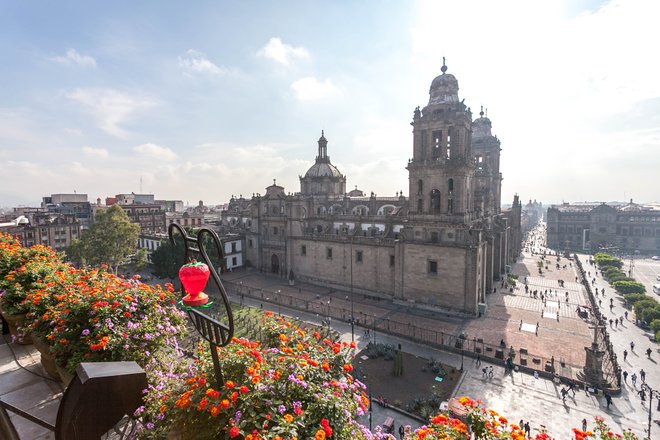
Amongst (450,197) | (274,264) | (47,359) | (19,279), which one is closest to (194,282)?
(47,359)

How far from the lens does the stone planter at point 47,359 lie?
6207 mm

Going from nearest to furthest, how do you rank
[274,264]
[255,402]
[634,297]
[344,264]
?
[255,402], [634,297], [344,264], [274,264]

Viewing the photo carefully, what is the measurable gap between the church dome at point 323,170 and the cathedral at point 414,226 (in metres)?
0.17

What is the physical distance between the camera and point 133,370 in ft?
14.9

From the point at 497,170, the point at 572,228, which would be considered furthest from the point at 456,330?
the point at 572,228

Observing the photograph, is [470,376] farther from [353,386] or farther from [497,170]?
[497,170]

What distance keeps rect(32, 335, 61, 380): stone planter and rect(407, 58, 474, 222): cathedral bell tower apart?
3219cm

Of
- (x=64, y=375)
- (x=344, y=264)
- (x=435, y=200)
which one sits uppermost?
(x=435, y=200)

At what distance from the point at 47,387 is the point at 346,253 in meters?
37.4

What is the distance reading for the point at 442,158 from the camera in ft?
112

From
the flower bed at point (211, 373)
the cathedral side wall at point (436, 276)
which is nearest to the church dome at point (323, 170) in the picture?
the cathedral side wall at point (436, 276)

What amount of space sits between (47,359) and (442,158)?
3385 cm

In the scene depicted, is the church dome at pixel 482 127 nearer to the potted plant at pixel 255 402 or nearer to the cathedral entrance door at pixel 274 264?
the cathedral entrance door at pixel 274 264

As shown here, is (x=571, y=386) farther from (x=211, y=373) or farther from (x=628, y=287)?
(x=628, y=287)
